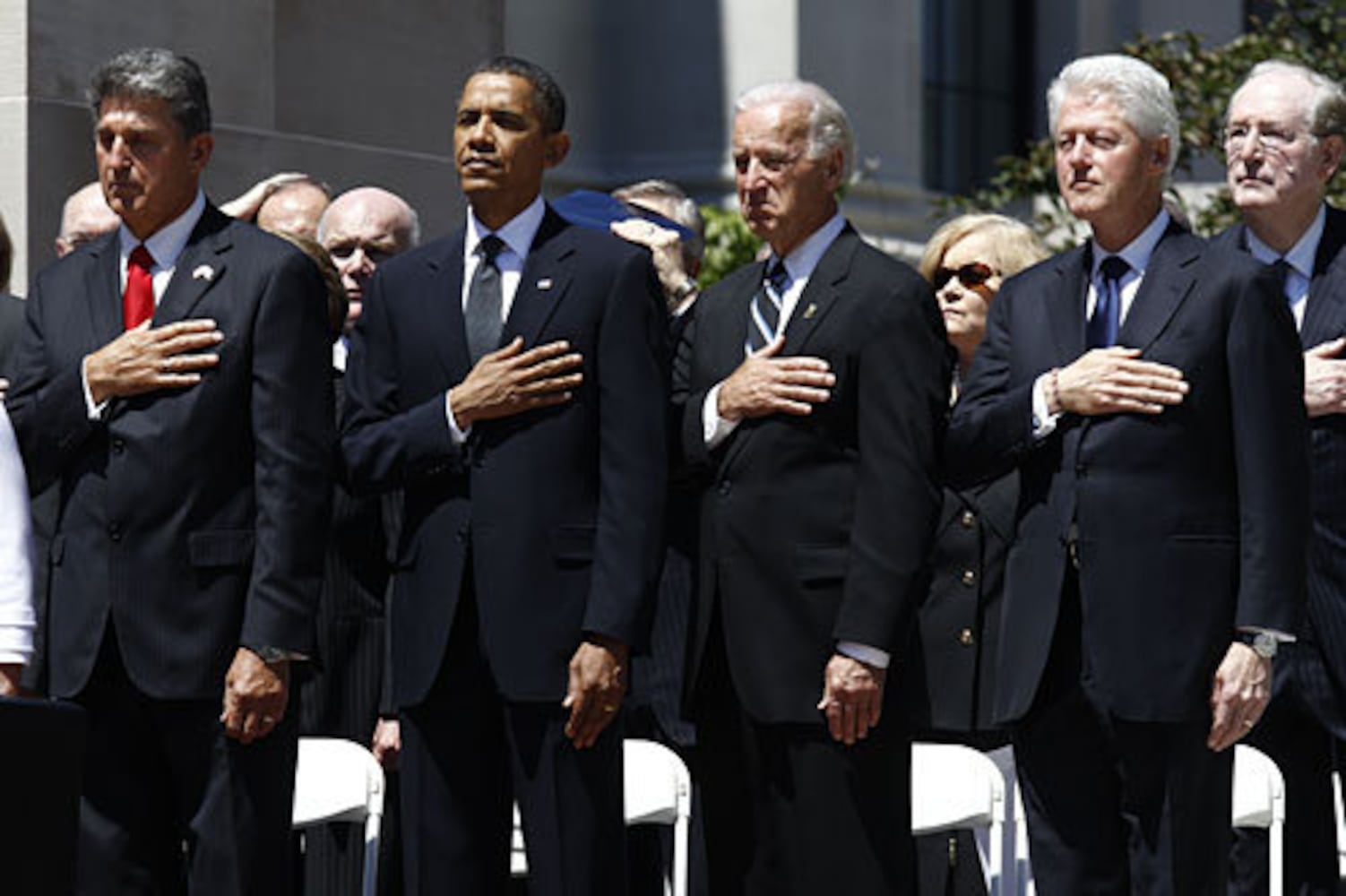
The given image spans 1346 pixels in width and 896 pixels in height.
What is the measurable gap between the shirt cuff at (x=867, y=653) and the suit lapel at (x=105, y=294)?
1.72m

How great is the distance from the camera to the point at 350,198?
878 centimetres

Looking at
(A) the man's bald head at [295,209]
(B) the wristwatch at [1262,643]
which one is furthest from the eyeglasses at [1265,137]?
(A) the man's bald head at [295,209]

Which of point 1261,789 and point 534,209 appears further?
point 1261,789

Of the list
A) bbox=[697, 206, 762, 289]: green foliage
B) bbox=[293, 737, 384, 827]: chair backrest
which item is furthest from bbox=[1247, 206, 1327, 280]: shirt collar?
bbox=[697, 206, 762, 289]: green foliage

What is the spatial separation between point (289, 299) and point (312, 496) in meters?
0.43

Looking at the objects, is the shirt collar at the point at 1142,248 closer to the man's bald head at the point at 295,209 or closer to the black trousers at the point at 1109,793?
the black trousers at the point at 1109,793

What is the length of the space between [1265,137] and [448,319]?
220 cm

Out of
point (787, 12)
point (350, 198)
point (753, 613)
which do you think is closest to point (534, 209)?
point (753, 613)

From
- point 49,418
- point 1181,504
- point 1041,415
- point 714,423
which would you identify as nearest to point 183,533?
point 49,418

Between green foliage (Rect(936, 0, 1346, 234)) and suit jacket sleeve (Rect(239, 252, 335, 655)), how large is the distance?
7.64m

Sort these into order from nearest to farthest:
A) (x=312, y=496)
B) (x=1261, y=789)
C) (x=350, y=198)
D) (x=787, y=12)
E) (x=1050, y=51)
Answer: (x=312, y=496) → (x=1261, y=789) → (x=350, y=198) → (x=787, y=12) → (x=1050, y=51)

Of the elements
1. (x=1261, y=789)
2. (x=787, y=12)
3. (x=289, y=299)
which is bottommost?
(x=1261, y=789)

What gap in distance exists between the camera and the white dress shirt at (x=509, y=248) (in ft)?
22.2

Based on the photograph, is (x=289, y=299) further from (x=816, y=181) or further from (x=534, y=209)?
(x=816, y=181)
